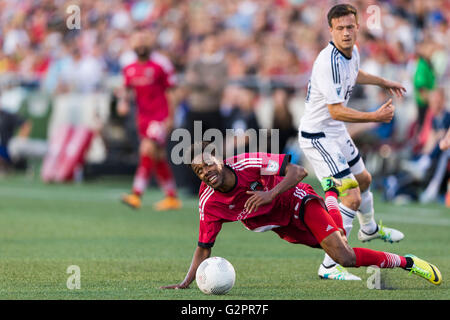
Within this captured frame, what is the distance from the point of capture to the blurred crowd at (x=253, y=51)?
57.2ft

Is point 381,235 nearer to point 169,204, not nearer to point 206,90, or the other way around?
point 169,204

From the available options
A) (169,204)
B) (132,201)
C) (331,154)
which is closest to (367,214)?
(331,154)

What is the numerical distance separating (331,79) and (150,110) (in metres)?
7.27

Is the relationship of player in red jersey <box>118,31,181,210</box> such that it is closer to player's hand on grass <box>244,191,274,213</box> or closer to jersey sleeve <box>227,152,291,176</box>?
jersey sleeve <box>227,152,291,176</box>

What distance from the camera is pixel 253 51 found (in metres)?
20.8

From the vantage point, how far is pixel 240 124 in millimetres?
17312

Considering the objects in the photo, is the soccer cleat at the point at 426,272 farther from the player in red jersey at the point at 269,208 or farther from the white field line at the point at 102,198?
the white field line at the point at 102,198

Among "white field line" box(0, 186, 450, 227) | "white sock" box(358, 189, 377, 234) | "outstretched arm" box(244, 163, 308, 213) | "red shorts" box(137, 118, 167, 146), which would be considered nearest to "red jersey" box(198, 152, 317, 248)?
"outstretched arm" box(244, 163, 308, 213)

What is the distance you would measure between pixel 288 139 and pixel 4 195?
561cm

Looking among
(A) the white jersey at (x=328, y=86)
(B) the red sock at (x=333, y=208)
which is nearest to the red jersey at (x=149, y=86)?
(A) the white jersey at (x=328, y=86)

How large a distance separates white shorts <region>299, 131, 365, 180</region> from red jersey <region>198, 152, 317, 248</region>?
971 millimetres
